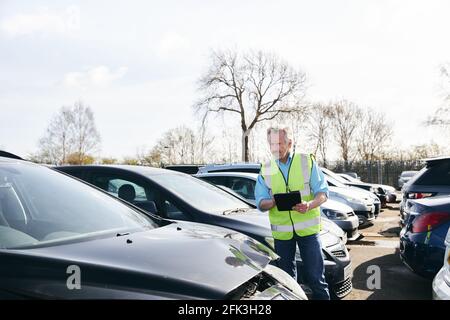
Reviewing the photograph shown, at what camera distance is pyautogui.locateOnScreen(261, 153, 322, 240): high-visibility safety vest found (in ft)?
12.2

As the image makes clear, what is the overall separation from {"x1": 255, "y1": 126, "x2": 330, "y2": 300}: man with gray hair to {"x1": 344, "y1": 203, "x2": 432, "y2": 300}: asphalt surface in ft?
4.13

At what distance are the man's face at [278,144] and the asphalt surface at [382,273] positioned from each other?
2.01m

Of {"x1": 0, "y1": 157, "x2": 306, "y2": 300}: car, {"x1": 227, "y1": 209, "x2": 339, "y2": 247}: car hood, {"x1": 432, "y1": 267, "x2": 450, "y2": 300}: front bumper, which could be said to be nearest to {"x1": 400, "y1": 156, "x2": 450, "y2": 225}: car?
{"x1": 227, "y1": 209, "x2": 339, "y2": 247}: car hood

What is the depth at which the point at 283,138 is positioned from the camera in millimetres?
3742

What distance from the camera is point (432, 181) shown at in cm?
663

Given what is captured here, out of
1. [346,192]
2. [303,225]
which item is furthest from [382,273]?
[346,192]

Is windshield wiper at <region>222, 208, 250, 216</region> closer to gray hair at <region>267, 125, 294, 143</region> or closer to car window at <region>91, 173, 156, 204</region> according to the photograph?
car window at <region>91, 173, 156, 204</region>

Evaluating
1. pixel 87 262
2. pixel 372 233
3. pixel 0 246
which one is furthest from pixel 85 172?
pixel 372 233

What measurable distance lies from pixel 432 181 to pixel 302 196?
12.7ft

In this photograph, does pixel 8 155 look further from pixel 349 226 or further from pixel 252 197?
pixel 349 226

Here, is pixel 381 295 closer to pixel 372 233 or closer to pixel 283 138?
pixel 283 138

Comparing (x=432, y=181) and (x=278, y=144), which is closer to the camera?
(x=278, y=144)

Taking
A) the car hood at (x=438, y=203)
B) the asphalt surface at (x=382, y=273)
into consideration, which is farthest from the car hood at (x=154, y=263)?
the asphalt surface at (x=382, y=273)
